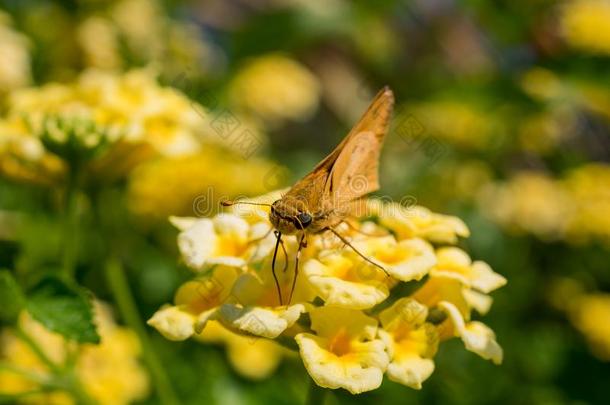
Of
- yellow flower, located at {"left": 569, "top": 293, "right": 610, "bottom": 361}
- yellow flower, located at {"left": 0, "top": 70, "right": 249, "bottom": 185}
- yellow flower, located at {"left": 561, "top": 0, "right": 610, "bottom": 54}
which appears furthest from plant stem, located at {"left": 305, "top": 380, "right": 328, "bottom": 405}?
yellow flower, located at {"left": 561, "top": 0, "right": 610, "bottom": 54}

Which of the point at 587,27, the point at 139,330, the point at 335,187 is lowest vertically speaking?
the point at 139,330

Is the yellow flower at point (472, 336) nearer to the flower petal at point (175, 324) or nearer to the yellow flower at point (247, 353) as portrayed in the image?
the flower petal at point (175, 324)

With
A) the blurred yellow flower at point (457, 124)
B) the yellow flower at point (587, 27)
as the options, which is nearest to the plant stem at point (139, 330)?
the blurred yellow flower at point (457, 124)

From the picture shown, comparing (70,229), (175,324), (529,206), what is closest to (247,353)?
(70,229)

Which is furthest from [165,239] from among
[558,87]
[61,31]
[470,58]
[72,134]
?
[470,58]

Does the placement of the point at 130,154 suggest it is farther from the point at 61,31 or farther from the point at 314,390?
the point at 61,31

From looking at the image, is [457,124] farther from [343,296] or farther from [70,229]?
[343,296]

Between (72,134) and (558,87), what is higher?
(558,87)
